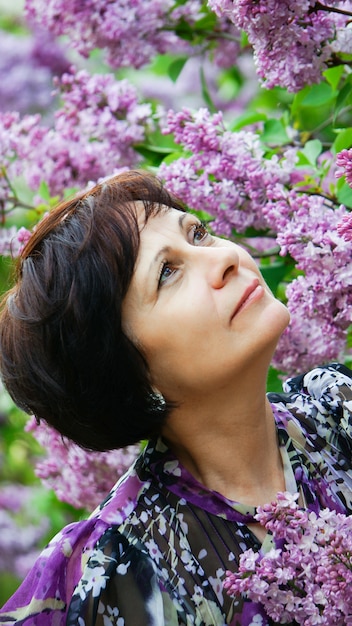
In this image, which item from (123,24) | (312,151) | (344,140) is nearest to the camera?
(344,140)

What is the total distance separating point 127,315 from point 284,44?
459mm

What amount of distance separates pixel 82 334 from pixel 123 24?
1.11 m

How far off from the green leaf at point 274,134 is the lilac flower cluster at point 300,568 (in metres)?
0.96

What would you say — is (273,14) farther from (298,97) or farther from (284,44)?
(298,97)

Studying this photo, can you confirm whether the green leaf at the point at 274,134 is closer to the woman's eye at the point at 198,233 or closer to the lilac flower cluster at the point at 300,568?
the woman's eye at the point at 198,233

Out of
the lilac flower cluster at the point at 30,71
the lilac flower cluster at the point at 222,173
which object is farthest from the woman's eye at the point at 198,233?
the lilac flower cluster at the point at 30,71

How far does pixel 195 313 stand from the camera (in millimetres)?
1265

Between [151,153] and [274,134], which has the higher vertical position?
[274,134]

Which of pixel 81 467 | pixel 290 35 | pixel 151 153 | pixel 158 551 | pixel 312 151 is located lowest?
pixel 81 467

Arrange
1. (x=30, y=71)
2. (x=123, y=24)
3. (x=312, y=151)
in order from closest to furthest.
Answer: (x=312, y=151)
(x=123, y=24)
(x=30, y=71)

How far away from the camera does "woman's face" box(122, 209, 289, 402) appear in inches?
49.7

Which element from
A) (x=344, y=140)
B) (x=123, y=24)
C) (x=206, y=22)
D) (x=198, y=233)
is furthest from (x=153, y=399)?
(x=206, y=22)

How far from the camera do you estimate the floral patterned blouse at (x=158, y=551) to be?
1.23 m

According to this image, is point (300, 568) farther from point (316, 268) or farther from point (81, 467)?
point (81, 467)
